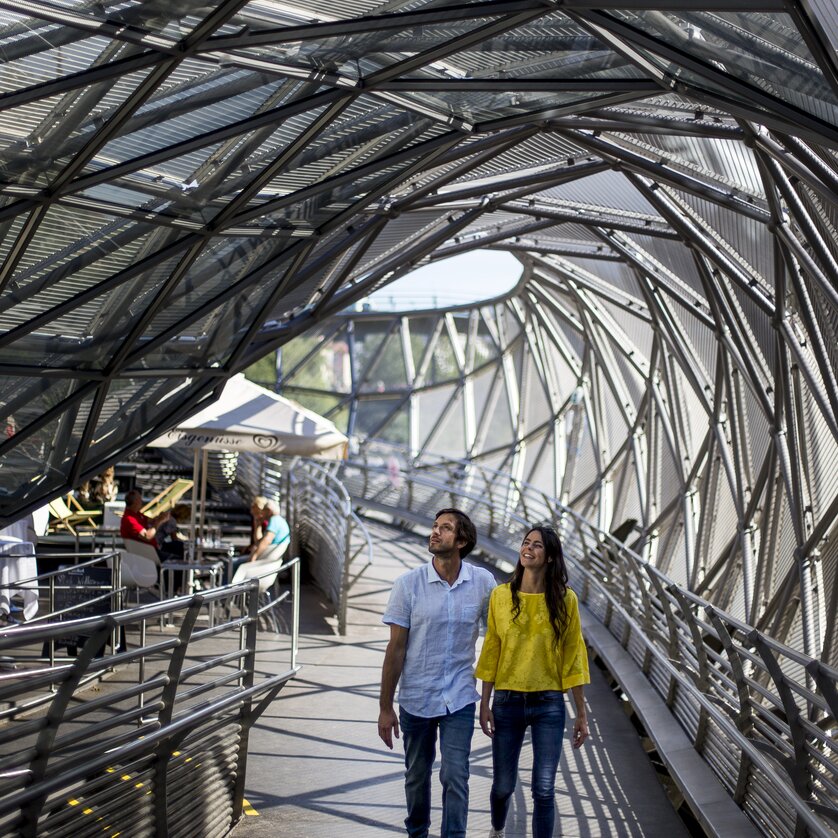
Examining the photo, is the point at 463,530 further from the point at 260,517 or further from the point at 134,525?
the point at 260,517

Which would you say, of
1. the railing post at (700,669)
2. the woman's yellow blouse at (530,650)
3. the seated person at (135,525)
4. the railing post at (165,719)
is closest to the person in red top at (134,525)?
the seated person at (135,525)

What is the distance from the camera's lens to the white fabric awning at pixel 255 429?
1667 centimetres

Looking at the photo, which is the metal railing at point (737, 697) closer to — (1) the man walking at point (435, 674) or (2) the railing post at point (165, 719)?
(1) the man walking at point (435, 674)

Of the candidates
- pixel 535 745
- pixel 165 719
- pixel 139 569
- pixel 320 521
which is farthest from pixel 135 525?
pixel 535 745

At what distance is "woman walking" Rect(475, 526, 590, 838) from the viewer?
7.08 meters

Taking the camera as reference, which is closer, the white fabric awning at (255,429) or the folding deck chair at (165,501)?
the white fabric awning at (255,429)

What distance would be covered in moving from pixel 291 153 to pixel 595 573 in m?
9.75

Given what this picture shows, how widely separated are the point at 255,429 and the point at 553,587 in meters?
10.1

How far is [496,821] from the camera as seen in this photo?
7.21 metres

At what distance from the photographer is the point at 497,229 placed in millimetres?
26969

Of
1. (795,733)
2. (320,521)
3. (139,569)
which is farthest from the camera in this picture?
(320,521)

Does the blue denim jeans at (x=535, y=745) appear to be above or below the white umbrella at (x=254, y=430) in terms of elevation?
below

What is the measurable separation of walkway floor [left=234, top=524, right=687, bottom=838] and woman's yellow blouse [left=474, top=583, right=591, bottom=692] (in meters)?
1.59

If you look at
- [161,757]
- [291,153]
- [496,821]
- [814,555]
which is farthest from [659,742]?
[814,555]
